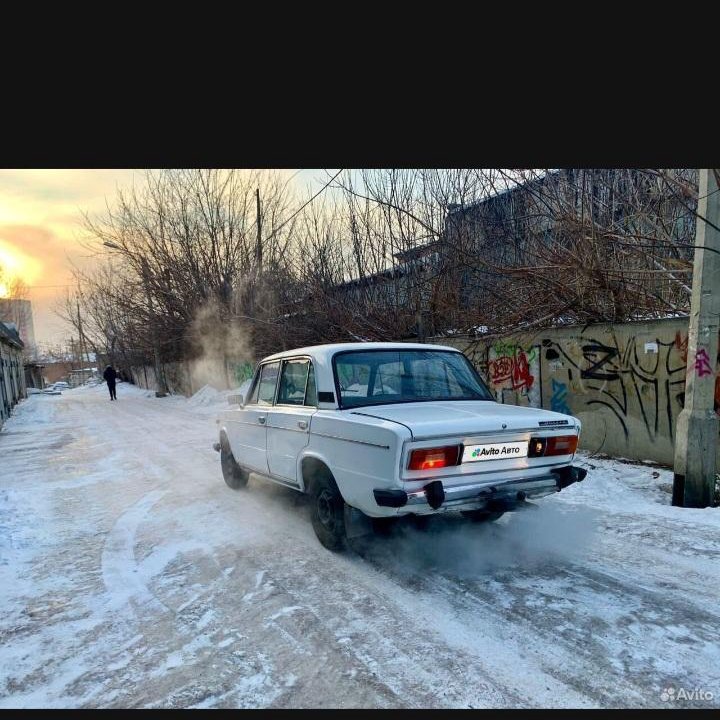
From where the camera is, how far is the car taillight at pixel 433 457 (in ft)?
11.0

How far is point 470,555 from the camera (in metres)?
4.07

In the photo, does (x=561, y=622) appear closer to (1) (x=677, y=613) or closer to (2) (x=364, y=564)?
(1) (x=677, y=613)

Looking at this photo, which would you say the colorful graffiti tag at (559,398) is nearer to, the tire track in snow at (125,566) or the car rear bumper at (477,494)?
the car rear bumper at (477,494)

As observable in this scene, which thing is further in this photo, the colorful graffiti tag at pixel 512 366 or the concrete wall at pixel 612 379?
the colorful graffiti tag at pixel 512 366

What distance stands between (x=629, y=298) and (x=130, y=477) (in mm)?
7941

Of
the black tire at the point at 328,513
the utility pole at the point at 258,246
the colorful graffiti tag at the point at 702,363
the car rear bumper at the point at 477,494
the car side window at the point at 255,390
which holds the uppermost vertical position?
the utility pole at the point at 258,246

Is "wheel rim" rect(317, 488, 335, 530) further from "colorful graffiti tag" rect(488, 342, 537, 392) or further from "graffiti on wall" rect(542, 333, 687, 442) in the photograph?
"colorful graffiti tag" rect(488, 342, 537, 392)

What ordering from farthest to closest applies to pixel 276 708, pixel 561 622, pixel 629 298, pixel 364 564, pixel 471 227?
pixel 471 227 → pixel 629 298 → pixel 364 564 → pixel 561 622 → pixel 276 708

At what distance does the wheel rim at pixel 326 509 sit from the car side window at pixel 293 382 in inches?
35.4

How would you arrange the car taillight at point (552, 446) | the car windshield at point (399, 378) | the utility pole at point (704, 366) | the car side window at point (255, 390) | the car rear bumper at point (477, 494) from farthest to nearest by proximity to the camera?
the car side window at point (255, 390) → the utility pole at point (704, 366) → the car windshield at point (399, 378) → the car taillight at point (552, 446) → the car rear bumper at point (477, 494)

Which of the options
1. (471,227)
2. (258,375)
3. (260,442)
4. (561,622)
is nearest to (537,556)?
(561,622)

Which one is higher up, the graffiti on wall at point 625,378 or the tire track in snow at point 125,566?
the graffiti on wall at point 625,378

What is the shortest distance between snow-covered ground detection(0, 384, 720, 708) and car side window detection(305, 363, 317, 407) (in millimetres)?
1254

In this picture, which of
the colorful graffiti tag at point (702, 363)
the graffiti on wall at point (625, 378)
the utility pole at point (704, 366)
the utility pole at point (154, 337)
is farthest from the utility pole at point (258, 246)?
the colorful graffiti tag at point (702, 363)
